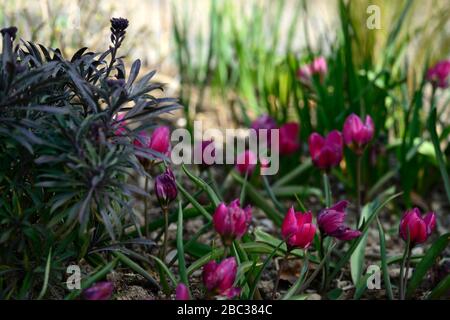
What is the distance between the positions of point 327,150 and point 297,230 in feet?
1.48

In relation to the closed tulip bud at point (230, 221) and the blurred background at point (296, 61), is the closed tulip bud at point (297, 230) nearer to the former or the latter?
the closed tulip bud at point (230, 221)

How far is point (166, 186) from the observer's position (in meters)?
1.63

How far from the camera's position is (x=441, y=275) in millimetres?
1931

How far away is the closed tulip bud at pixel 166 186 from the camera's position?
1.62m

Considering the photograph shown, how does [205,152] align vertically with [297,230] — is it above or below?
above

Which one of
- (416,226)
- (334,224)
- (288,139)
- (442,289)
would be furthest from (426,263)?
(288,139)

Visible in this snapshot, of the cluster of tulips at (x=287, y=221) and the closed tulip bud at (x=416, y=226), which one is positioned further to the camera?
the closed tulip bud at (x=416, y=226)

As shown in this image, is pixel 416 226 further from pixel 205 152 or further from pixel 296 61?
pixel 296 61

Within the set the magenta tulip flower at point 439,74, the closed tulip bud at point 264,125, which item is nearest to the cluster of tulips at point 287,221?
the closed tulip bud at point 264,125

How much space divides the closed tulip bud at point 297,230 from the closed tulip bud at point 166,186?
0.27 metres

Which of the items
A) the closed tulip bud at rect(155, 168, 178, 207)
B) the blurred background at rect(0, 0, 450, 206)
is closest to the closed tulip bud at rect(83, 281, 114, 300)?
the closed tulip bud at rect(155, 168, 178, 207)

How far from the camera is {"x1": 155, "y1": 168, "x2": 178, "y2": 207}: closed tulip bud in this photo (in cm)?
162
